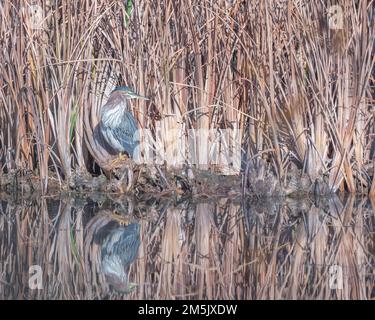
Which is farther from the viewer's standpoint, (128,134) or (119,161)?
(128,134)

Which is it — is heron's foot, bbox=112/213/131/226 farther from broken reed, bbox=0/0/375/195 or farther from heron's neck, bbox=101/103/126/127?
heron's neck, bbox=101/103/126/127

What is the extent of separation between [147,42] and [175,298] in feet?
10.2

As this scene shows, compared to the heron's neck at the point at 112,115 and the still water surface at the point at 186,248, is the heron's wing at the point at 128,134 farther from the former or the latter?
the still water surface at the point at 186,248

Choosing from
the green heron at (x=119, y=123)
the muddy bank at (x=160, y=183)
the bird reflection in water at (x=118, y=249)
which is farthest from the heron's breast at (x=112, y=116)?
the bird reflection in water at (x=118, y=249)

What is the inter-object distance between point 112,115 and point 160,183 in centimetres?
70

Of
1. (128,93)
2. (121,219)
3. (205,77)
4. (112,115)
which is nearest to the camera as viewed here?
(121,219)

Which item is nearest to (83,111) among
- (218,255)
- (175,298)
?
(218,255)

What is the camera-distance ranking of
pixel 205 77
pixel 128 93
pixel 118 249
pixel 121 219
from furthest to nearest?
pixel 205 77, pixel 128 93, pixel 121 219, pixel 118 249

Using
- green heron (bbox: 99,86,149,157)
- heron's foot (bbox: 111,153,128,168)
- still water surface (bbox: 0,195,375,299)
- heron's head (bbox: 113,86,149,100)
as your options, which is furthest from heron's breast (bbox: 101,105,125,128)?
still water surface (bbox: 0,195,375,299)

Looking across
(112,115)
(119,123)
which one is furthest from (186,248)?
(112,115)

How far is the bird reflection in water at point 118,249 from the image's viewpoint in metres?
5.23

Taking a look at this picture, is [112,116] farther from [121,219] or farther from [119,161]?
[121,219]

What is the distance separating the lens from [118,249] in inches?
235
